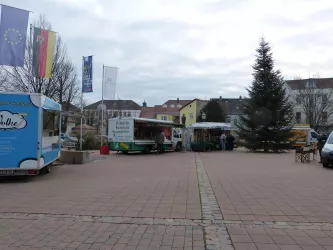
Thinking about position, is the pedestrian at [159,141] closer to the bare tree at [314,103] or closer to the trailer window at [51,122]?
the trailer window at [51,122]

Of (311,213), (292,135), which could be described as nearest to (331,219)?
(311,213)

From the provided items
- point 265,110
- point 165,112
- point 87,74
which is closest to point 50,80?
point 87,74

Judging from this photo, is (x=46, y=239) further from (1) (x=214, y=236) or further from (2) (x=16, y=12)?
(2) (x=16, y=12)

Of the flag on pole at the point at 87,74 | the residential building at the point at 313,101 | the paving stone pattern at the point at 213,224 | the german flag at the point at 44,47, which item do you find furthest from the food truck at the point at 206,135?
the residential building at the point at 313,101

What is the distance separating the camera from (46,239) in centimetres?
479

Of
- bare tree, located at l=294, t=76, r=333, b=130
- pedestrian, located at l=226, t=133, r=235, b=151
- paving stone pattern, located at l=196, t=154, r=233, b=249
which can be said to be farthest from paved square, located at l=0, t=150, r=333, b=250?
bare tree, located at l=294, t=76, r=333, b=130

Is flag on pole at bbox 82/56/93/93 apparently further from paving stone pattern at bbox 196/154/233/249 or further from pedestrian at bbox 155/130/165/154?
paving stone pattern at bbox 196/154/233/249

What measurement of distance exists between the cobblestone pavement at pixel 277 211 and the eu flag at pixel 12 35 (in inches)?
353

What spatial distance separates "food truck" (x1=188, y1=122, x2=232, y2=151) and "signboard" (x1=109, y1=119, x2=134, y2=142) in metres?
7.56

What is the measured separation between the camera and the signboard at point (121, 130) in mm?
21812

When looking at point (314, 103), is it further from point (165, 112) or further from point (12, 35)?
point (165, 112)

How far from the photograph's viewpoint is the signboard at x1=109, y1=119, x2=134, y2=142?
21812mm

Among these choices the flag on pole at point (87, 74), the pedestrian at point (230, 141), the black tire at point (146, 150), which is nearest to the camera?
the flag on pole at point (87, 74)

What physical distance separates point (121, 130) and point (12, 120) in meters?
12.4
